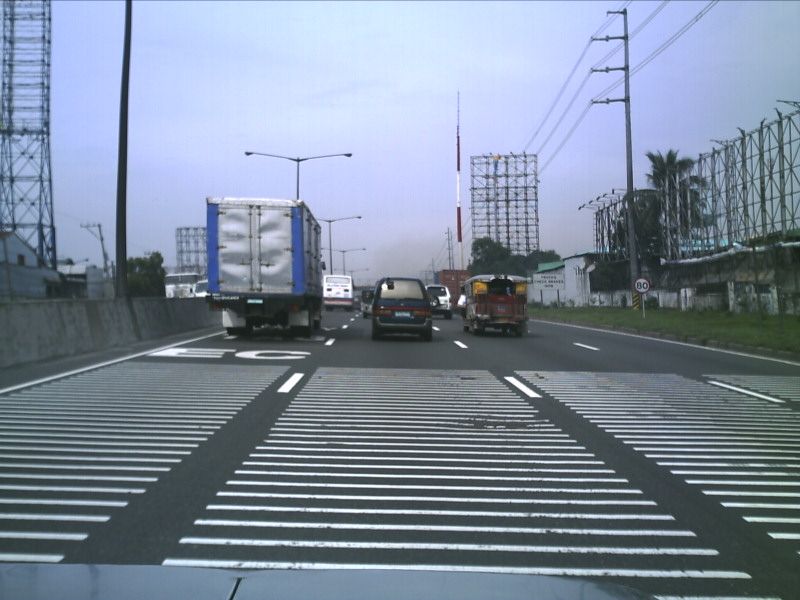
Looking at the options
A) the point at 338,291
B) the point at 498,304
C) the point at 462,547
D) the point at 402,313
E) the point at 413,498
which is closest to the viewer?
the point at 462,547

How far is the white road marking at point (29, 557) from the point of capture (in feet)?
15.3

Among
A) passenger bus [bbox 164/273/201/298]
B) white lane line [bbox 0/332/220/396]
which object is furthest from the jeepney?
passenger bus [bbox 164/273/201/298]

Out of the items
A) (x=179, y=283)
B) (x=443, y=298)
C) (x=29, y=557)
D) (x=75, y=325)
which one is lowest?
(x=29, y=557)

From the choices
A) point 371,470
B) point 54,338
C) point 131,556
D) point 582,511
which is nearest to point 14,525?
point 131,556

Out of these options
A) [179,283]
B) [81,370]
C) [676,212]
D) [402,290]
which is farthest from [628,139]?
[179,283]

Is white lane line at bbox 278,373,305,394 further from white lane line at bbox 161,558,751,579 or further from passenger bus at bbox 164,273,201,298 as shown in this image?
passenger bus at bbox 164,273,201,298

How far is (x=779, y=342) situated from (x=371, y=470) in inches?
670

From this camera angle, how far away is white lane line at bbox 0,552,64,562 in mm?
4656

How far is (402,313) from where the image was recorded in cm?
2386

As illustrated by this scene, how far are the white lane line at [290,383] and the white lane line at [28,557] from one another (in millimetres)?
7178

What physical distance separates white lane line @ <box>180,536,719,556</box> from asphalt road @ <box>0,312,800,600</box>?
0.06 feet

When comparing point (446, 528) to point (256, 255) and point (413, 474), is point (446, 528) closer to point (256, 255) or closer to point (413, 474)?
point (413, 474)

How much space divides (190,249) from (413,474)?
8680 cm

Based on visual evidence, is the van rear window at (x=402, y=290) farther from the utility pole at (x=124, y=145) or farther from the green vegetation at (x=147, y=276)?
the green vegetation at (x=147, y=276)
